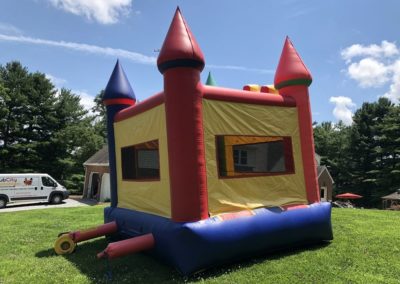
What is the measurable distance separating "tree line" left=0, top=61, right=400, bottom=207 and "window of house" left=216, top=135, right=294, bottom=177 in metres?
27.4

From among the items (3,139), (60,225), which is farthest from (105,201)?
(3,139)

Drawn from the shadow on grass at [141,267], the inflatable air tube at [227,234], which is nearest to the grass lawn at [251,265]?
the shadow on grass at [141,267]

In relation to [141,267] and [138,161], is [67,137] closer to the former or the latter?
[138,161]

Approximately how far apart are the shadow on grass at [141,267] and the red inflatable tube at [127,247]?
334mm

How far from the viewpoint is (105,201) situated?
72.7ft

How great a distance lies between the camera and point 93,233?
689 cm

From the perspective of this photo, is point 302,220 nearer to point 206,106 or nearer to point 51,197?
point 206,106

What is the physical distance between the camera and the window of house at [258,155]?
20.8 feet

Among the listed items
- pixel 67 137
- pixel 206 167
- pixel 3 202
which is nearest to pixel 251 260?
pixel 206 167

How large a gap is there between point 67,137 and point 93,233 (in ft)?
87.7

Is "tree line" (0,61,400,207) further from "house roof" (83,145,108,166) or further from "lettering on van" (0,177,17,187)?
"lettering on van" (0,177,17,187)

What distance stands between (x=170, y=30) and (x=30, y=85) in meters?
30.2

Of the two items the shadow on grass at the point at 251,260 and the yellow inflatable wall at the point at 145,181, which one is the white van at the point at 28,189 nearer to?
the yellow inflatable wall at the point at 145,181

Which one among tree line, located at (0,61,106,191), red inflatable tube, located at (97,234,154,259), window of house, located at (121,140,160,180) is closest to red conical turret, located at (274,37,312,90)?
window of house, located at (121,140,160,180)
